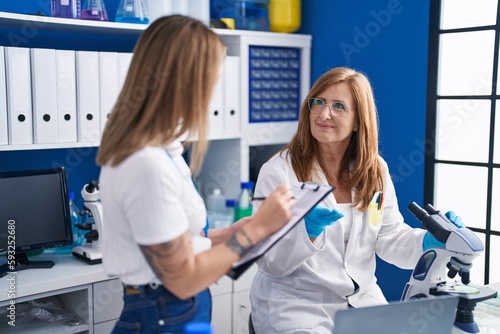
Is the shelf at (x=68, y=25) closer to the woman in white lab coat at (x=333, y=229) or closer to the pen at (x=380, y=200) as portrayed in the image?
the woman in white lab coat at (x=333, y=229)

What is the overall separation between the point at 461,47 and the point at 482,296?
1530 mm

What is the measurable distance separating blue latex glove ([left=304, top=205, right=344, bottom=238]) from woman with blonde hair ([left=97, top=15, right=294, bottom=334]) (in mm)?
474

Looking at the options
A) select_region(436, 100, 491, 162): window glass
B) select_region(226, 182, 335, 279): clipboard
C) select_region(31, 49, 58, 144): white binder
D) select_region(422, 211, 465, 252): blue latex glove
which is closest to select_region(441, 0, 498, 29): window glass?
select_region(436, 100, 491, 162): window glass

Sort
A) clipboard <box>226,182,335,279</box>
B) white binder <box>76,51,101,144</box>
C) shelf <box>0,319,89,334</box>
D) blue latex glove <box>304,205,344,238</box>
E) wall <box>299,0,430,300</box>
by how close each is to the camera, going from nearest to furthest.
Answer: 1. clipboard <box>226,182,335,279</box>
2. blue latex glove <box>304,205,344,238</box>
3. shelf <box>0,319,89,334</box>
4. white binder <box>76,51,101,144</box>
5. wall <box>299,0,430,300</box>

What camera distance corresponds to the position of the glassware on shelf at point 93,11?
2.63 meters

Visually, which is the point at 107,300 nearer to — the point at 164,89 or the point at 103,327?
the point at 103,327

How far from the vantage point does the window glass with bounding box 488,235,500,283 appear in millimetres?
2779

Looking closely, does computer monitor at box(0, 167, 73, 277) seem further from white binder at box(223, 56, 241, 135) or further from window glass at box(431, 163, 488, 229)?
window glass at box(431, 163, 488, 229)

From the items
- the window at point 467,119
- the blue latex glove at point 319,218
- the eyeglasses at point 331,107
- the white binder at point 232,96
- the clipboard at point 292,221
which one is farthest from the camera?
the white binder at point 232,96

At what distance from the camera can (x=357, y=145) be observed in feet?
7.48

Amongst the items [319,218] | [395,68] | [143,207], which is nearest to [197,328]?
[143,207]

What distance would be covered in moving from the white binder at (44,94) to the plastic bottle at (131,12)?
0.43m

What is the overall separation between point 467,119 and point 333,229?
1097 millimetres

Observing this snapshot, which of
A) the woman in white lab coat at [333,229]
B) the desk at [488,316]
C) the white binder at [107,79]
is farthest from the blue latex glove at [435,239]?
the white binder at [107,79]
